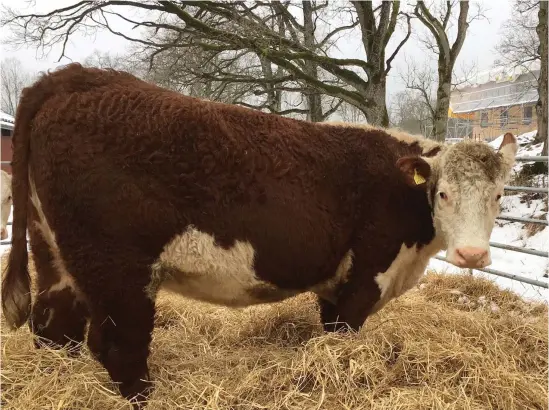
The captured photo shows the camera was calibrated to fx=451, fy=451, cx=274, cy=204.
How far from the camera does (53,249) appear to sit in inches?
114

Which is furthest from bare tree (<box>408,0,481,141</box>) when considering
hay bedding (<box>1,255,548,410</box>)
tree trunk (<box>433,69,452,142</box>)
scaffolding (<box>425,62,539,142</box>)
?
scaffolding (<box>425,62,539,142</box>)

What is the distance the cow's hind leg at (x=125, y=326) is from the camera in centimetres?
262

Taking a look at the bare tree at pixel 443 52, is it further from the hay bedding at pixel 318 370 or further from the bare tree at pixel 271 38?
the hay bedding at pixel 318 370

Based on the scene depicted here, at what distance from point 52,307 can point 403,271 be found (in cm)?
257

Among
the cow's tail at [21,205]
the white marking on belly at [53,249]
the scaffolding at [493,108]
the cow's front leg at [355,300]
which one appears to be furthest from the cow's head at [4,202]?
the scaffolding at [493,108]

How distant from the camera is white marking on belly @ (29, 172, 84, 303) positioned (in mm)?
2725

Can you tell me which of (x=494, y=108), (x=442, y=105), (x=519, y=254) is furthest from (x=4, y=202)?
(x=494, y=108)

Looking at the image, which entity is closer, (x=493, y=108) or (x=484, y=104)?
(x=493, y=108)

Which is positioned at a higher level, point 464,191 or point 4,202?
point 464,191

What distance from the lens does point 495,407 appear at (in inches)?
107

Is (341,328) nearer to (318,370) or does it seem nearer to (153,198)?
(318,370)

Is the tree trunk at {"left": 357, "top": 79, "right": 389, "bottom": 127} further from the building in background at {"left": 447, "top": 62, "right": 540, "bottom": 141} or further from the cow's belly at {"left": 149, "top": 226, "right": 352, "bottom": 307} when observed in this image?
the building in background at {"left": 447, "top": 62, "right": 540, "bottom": 141}

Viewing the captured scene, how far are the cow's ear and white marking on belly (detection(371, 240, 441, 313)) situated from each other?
490 mm

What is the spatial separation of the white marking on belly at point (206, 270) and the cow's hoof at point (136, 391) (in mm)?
569
